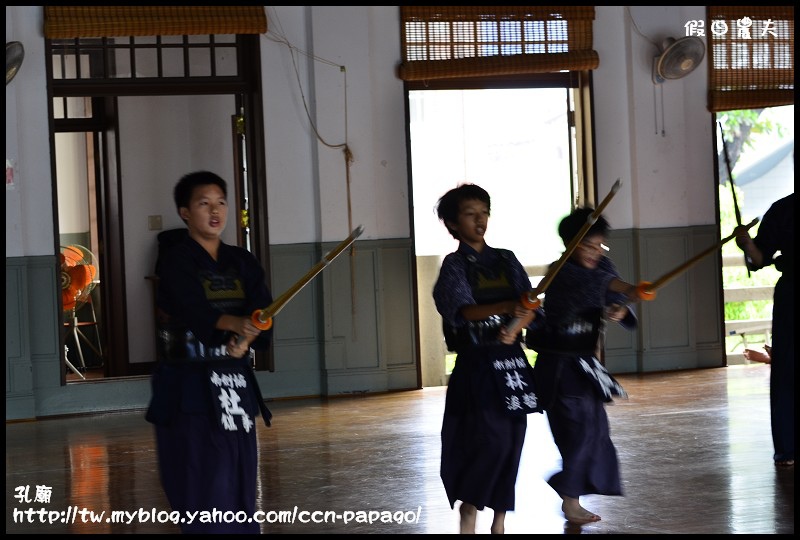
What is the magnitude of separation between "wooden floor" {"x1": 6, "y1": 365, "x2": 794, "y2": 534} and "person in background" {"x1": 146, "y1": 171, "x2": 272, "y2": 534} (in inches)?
32.4

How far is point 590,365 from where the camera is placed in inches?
143

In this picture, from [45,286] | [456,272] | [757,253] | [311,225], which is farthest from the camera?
[311,225]

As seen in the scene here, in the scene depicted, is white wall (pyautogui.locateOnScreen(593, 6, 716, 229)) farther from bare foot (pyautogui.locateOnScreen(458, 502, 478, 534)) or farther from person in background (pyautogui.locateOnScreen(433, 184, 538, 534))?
bare foot (pyautogui.locateOnScreen(458, 502, 478, 534))

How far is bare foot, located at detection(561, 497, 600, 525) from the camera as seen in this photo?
11.8 feet

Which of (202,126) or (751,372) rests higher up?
(202,126)

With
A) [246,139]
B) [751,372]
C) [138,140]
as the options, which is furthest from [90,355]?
[751,372]

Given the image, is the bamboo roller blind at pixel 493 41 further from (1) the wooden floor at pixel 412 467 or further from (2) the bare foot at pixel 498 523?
(2) the bare foot at pixel 498 523

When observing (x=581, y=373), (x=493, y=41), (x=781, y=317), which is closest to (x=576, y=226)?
(x=581, y=373)

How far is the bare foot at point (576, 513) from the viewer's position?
360cm

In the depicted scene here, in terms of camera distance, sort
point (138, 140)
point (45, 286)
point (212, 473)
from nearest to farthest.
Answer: point (212, 473) → point (45, 286) → point (138, 140)

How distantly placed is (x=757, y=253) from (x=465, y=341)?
1.53m

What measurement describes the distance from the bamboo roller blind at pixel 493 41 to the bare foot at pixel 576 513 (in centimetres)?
383

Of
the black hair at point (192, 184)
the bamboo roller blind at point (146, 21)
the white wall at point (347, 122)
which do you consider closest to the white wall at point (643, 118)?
the white wall at point (347, 122)

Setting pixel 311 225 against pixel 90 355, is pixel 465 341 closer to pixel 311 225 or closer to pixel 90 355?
pixel 311 225
